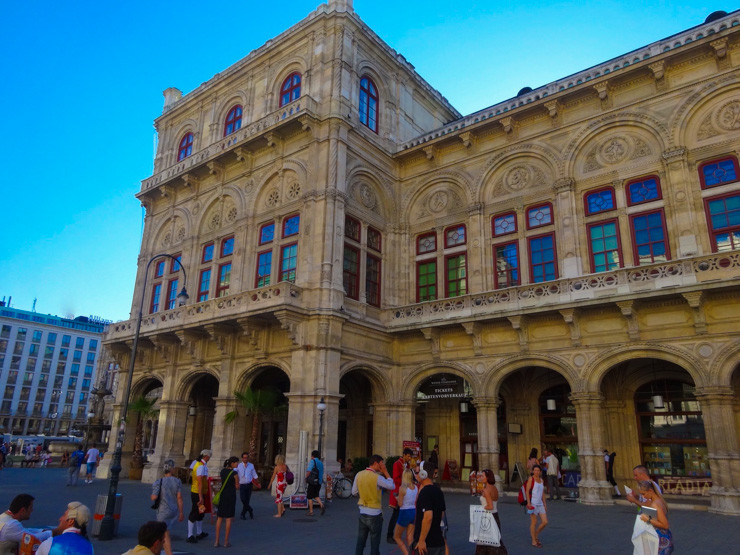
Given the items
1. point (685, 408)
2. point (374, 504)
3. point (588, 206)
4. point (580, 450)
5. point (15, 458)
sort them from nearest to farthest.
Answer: point (374, 504), point (580, 450), point (685, 408), point (588, 206), point (15, 458)

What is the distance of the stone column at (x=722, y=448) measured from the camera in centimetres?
1459

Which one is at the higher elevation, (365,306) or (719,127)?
(719,127)

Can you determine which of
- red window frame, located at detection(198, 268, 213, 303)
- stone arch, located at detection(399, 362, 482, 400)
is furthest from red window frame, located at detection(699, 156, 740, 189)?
red window frame, located at detection(198, 268, 213, 303)

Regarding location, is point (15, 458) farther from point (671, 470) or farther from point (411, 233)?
point (671, 470)

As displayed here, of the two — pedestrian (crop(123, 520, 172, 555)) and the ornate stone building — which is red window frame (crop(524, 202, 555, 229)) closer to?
the ornate stone building

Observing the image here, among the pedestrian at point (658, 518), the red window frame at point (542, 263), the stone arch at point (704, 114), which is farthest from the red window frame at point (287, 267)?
the pedestrian at point (658, 518)

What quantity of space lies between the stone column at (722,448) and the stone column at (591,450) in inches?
113

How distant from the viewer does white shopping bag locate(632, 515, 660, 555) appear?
233 inches

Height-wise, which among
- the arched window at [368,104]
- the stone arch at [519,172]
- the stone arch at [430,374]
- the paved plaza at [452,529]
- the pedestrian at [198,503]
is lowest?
the paved plaza at [452,529]

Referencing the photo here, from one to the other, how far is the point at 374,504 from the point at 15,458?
37.6 metres

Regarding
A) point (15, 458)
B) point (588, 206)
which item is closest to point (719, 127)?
point (588, 206)

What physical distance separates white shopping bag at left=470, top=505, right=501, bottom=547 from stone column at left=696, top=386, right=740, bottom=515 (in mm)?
10348

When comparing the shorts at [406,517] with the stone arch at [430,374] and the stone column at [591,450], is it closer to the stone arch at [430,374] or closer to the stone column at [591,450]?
the stone column at [591,450]

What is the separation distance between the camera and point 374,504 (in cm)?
819
